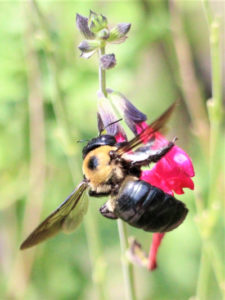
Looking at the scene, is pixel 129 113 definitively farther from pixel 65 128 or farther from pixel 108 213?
pixel 65 128

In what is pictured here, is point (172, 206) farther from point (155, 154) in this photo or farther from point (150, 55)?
point (150, 55)

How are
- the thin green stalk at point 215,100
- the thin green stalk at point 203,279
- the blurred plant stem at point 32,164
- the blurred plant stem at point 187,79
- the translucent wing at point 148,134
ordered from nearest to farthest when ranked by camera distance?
1. the translucent wing at point 148,134
2. the thin green stalk at point 215,100
3. the thin green stalk at point 203,279
4. the blurred plant stem at point 32,164
5. the blurred plant stem at point 187,79

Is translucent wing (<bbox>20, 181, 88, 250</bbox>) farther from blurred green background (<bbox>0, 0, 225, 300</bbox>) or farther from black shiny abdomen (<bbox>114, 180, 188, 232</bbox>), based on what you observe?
blurred green background (<bbox>0, 0, 225, 300</bbox>)

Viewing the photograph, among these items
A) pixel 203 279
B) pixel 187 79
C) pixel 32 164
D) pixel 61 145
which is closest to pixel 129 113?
pixel 203 279

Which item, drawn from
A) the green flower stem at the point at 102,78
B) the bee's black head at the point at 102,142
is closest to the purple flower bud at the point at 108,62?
the green flower stem at the point at 102,78

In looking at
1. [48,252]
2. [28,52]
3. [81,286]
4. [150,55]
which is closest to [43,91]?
[28,52]

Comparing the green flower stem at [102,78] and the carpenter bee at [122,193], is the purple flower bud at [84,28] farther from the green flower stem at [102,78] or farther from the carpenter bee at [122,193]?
the carpenter bee at [122,193]
